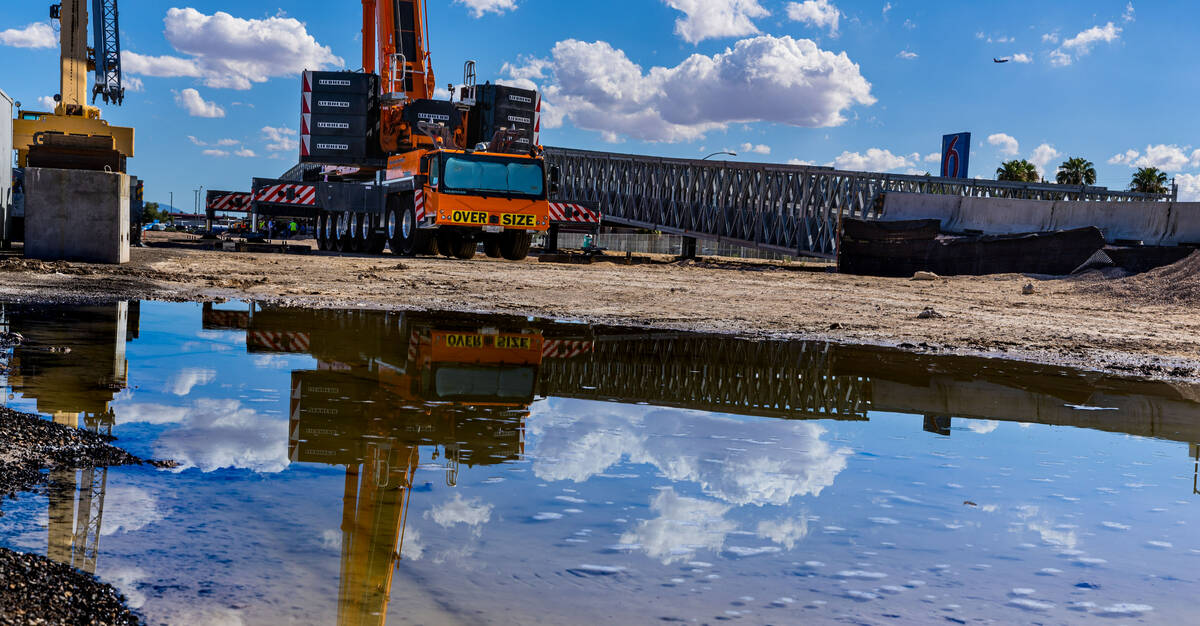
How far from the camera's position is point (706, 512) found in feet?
14.3

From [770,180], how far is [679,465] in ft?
95.9

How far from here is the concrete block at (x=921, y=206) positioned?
25562mm

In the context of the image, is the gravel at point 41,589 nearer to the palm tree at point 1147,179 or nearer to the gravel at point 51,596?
the gravel at point 51,596

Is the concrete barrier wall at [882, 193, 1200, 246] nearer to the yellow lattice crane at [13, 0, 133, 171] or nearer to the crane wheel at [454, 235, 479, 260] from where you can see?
the crane wheel at [454, 235, 479, 260]

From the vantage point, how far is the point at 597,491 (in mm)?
4551

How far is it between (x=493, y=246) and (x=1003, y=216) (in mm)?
12178

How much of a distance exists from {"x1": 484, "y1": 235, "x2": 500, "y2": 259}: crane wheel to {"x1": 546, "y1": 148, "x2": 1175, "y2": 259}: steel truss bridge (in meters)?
7.55

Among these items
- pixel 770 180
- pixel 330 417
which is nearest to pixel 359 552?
pixel 330 417

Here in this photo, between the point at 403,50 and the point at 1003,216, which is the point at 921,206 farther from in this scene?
the point at 403,50

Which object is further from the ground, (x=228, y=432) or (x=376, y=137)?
(x=376, y=137)

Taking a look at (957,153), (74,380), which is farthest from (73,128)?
(957,153)

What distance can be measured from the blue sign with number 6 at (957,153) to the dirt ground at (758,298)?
29677 mm

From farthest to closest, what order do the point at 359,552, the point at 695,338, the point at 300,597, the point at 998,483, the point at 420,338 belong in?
the point at 695,338 < the point at 420,338 < the point at 998,483 < the point at 359,552 < the point at 300,597

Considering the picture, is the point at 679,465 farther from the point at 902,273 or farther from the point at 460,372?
the point at 902,273
